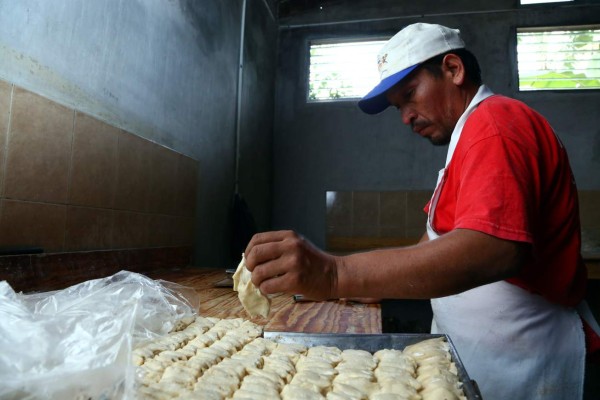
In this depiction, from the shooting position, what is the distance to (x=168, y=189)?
2.78 meters

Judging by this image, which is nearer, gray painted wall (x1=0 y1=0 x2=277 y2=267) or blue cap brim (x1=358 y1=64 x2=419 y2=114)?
blue cap brim (x1=358 y1=64 x2=419 y2=114)

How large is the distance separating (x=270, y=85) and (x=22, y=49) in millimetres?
3683

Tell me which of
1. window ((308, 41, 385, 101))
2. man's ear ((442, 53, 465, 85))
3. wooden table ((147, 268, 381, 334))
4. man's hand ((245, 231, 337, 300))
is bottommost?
wooden table ((147, 268, 381, 334))

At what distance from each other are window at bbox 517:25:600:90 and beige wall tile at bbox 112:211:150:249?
446 centimetres

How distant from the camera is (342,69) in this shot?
5.20 metres

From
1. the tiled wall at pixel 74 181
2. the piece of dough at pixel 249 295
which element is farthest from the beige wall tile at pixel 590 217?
the piece of dough at pixel 249 295

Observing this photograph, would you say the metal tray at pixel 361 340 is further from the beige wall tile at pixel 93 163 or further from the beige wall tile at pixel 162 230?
the beige wall tile at pixel 162 230

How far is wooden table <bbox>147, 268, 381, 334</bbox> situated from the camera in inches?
54.2

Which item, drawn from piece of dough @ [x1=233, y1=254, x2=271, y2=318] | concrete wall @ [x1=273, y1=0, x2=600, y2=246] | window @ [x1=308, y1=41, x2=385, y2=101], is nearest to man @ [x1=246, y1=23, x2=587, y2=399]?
piece of dough @ [x1=233, y1=254, x2=271, y2=318]

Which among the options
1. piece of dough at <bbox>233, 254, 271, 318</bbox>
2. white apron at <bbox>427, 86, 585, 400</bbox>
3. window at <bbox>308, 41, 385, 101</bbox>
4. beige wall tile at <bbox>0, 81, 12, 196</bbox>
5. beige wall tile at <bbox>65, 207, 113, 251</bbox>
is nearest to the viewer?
piece of dough at <bbox>233, 254, 271, 318</bbox>

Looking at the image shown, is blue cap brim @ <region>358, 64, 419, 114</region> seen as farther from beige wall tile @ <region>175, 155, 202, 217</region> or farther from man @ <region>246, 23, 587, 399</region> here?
beige wall tile @ <region>175, 155, 202, 217</region>

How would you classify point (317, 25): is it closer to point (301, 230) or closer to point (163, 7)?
point (301, 230)

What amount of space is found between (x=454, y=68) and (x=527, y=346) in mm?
878

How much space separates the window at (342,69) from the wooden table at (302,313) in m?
3.75
